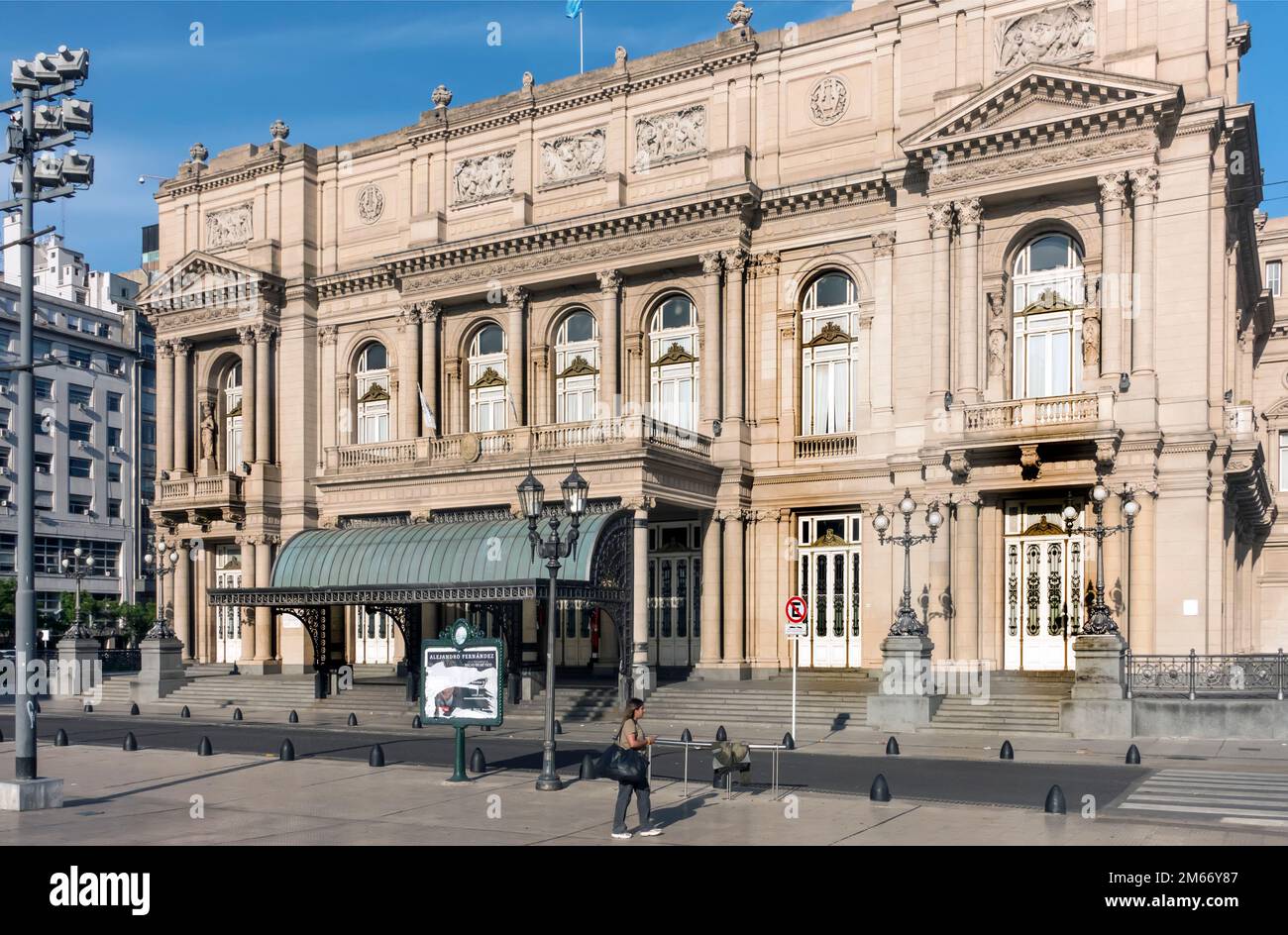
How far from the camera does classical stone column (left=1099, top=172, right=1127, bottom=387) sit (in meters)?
35.7

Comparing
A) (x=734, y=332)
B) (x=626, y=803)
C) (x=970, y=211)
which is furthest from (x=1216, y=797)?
(x=734, y=332)

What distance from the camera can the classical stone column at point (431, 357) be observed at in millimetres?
48812

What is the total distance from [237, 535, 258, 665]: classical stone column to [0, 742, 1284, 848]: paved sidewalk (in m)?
29.2

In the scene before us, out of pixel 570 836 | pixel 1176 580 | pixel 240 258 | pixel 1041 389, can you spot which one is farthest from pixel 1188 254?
pixel 240 258

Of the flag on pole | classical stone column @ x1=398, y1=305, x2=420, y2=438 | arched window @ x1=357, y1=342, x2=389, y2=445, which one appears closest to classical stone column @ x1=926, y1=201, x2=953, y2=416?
the flag on pole

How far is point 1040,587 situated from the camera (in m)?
37.4

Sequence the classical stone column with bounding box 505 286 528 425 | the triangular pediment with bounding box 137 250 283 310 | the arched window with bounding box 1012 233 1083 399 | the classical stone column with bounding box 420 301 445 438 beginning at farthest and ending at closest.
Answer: the triangular pediment with bounding box 137 250 283 310 → the classical stone column with bounding box 420 301 445 438 → the classical stone column with bounding box 505 286 528 425 → the arched window with bounding box 1012 233 1083 399

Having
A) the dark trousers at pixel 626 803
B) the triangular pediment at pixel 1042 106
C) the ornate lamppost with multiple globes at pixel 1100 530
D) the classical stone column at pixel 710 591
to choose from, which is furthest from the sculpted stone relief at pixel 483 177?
the dark trousers at pixel 626 803

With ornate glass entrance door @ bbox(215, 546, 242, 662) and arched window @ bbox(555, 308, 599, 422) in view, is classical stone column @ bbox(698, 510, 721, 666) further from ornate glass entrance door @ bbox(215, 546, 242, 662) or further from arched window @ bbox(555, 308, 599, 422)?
ornate glass entrance door @ bbox(215, 546, 242, 662)

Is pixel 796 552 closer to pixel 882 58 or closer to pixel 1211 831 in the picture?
pixel 882 58

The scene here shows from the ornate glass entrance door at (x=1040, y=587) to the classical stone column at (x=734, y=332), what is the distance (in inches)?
383

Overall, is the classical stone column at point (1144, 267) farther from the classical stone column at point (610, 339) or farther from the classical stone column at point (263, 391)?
the classical stone column at point (263, 391)

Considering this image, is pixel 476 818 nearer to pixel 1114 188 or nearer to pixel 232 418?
pixel 1114 188

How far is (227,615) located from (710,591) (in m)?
24.0
